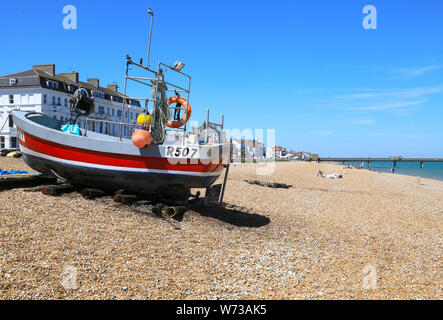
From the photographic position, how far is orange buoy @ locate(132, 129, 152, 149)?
338 inches

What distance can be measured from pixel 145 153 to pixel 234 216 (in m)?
3.44

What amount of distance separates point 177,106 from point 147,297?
22.8ft

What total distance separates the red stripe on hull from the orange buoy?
1.39 feet

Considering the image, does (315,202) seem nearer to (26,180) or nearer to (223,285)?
(223,285)

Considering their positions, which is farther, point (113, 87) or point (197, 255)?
point (113, 87)

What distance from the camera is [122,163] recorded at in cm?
903

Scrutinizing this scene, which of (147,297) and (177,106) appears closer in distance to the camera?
(147,297)

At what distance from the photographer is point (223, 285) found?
5.20m

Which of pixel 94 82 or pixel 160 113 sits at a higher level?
pixel 94 82

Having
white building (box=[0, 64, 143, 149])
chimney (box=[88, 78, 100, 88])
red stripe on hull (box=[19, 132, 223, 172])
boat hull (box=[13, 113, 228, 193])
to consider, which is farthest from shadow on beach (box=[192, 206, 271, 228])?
chimney (box=[88, 78, 100, 88])

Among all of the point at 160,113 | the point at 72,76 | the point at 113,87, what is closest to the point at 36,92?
the point at 72,76

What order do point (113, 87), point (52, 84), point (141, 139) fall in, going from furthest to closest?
point (113, 87) → point (52, 84) → point (141, 139)

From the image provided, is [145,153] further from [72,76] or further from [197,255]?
[72,76]

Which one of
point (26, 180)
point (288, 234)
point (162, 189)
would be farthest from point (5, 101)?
point (288, 234)
